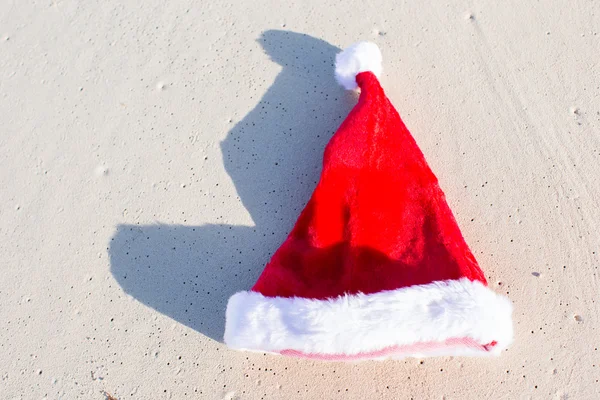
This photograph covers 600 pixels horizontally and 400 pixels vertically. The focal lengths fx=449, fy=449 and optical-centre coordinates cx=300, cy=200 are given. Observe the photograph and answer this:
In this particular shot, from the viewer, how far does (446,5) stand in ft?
4.41

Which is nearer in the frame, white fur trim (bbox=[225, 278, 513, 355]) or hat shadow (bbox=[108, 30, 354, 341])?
white fur trim (bbox=[225, 278, 513, 355])

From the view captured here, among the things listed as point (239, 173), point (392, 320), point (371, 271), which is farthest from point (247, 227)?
point (392, 320)

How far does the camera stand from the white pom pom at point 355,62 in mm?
1207

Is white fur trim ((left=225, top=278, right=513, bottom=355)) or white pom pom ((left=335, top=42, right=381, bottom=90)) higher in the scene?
white pom pom ((left=335, top=42, right=381, bottom=90))

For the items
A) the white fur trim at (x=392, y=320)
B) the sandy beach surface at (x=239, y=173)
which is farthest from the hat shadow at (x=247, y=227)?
the white fur trim at (x=392, y=320)

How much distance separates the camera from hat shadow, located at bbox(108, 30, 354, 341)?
117cm

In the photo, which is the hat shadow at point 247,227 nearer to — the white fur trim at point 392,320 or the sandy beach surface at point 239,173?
the sandy beach surface at point 239,173

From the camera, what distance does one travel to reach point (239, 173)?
48.9 inches

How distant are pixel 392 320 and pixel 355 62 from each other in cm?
68

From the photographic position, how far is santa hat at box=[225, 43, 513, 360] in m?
0.93

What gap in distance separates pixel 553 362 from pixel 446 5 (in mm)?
1031

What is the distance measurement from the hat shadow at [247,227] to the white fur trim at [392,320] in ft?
0.81

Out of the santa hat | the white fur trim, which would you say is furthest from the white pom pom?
the white fur trim

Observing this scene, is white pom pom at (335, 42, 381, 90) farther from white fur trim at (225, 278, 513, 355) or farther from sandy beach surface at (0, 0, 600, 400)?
white fur trim at (225, 278, 513, 355)
